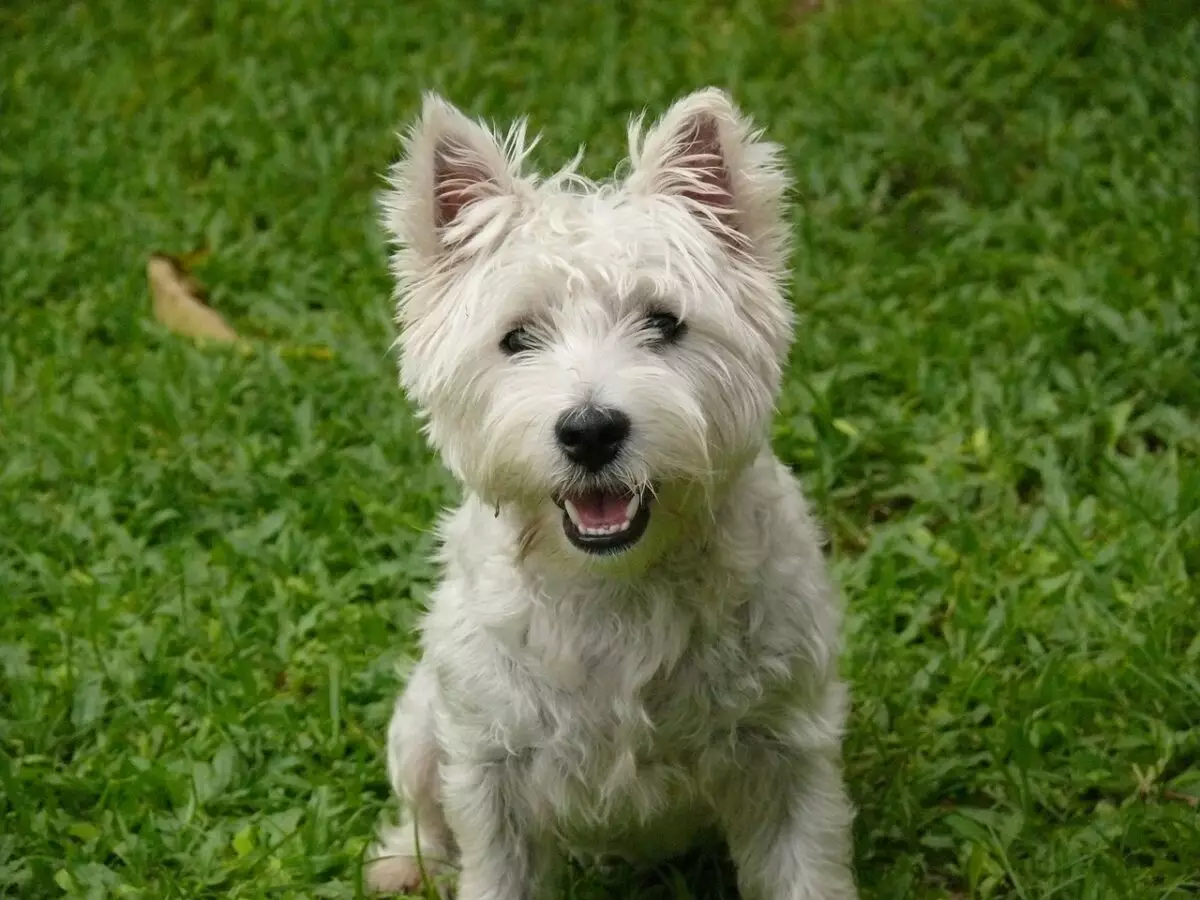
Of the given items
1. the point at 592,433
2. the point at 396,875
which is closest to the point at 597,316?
the point at 592,433

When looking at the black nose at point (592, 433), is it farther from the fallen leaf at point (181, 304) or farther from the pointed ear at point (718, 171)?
the fallen leaf at point (181, 304)

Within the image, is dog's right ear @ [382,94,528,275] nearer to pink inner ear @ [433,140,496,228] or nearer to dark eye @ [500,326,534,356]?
pink inner ear @ [433,140,496,228]

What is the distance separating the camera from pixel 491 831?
141 inches

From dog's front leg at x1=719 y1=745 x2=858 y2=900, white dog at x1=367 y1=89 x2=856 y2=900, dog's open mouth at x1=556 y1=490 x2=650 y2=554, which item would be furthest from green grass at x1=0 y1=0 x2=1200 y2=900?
dog's open mouth at x1=556 y1=490 x2=650 y2=554

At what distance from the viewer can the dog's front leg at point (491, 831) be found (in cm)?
355

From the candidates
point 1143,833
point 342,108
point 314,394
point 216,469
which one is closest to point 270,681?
point 216,469

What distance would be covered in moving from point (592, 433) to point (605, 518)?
0.26m

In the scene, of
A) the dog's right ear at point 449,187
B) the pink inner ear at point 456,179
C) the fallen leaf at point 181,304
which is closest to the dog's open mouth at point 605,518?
the dog's right ear at point 449,187

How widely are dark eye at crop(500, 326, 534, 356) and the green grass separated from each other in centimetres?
164

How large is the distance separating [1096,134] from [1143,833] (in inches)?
176

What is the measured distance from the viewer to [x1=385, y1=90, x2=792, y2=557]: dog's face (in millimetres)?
3055

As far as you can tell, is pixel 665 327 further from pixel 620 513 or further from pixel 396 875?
pixel 396 875

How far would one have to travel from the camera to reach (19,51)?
9914 mm

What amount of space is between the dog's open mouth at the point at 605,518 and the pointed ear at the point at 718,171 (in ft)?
2.23
